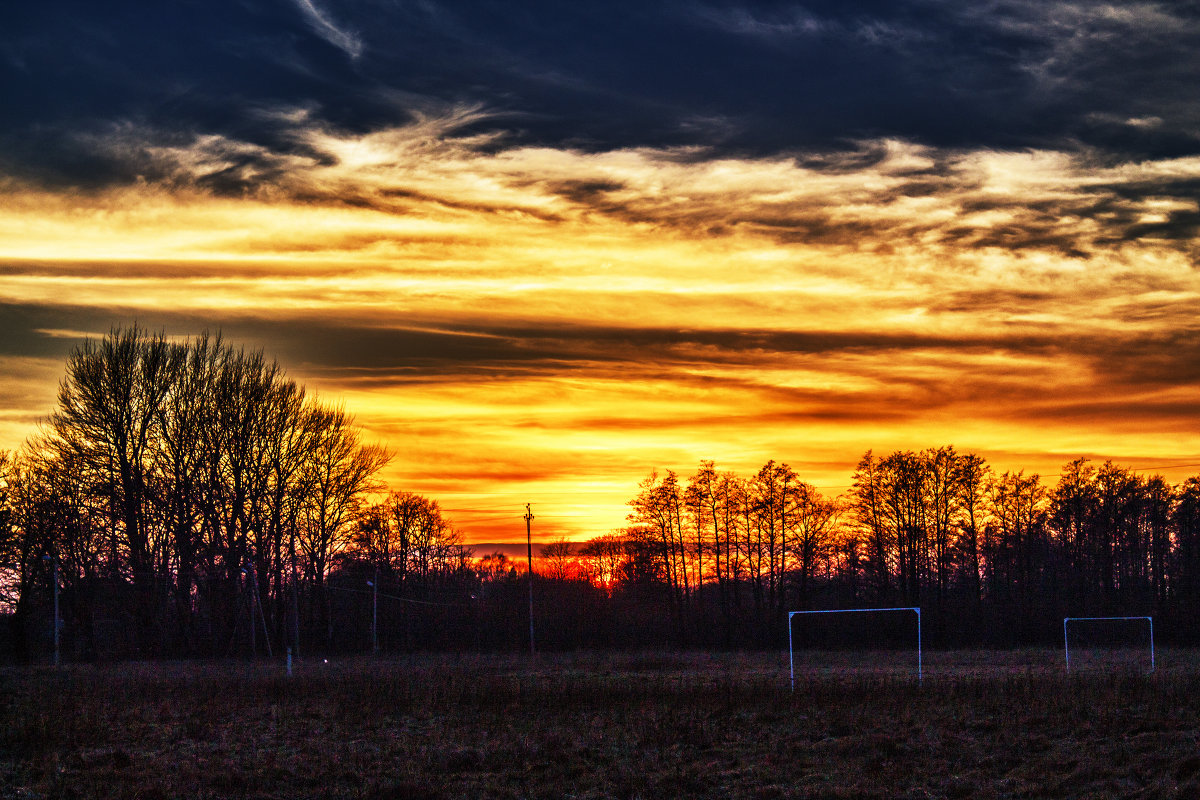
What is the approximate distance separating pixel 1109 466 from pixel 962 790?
51183mm

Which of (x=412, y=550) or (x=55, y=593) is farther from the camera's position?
(x=412, y=550)

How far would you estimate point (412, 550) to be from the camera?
67250 mm

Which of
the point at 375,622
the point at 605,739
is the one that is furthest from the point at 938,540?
the point at 605,739

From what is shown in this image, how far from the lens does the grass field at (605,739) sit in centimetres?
1484

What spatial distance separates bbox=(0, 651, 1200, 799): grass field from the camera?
584 inches

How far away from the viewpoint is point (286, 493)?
4944 cm

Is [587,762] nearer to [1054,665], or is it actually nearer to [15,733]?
[15,733]

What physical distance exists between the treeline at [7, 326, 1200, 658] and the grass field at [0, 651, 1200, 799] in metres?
16.8

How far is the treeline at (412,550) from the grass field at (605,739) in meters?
16.8

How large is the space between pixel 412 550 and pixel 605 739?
50.0 metres

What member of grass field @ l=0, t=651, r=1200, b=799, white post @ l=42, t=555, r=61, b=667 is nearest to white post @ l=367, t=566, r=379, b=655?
white post @ l=42, t=555, r=61, b=667

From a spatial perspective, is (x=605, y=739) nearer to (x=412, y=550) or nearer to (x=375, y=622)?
(x=375, y=622)

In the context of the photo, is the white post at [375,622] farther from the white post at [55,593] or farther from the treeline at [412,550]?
the white post at [55,593]

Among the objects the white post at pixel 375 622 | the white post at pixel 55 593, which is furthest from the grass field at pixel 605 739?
the white post at pixel 375 622
